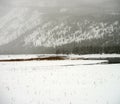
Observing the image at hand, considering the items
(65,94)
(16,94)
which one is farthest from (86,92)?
(16,94)

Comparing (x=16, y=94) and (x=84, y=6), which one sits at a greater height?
(x=84, y=6)

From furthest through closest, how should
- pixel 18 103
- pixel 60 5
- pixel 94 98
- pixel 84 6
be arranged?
pixel 84 6 < pixel 60 5 < pixel 94 98 < pixel 18 103

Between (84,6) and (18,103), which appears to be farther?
(84,6)

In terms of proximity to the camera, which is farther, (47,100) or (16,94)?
(16,94)

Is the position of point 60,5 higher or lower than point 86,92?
higher

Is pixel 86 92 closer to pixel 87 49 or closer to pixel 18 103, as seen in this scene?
pixel 18 103

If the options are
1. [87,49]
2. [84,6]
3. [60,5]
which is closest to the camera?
[60,5]

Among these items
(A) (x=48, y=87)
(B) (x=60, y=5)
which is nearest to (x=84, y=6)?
(B) (x=60, y=5)

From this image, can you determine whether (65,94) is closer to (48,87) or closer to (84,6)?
(48,87)

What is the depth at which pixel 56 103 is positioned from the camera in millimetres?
6352

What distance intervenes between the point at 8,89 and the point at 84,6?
13524 millimetres

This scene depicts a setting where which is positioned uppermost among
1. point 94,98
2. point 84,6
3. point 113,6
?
point 84,6

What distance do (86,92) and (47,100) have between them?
170cm

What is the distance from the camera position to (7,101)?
652cm
